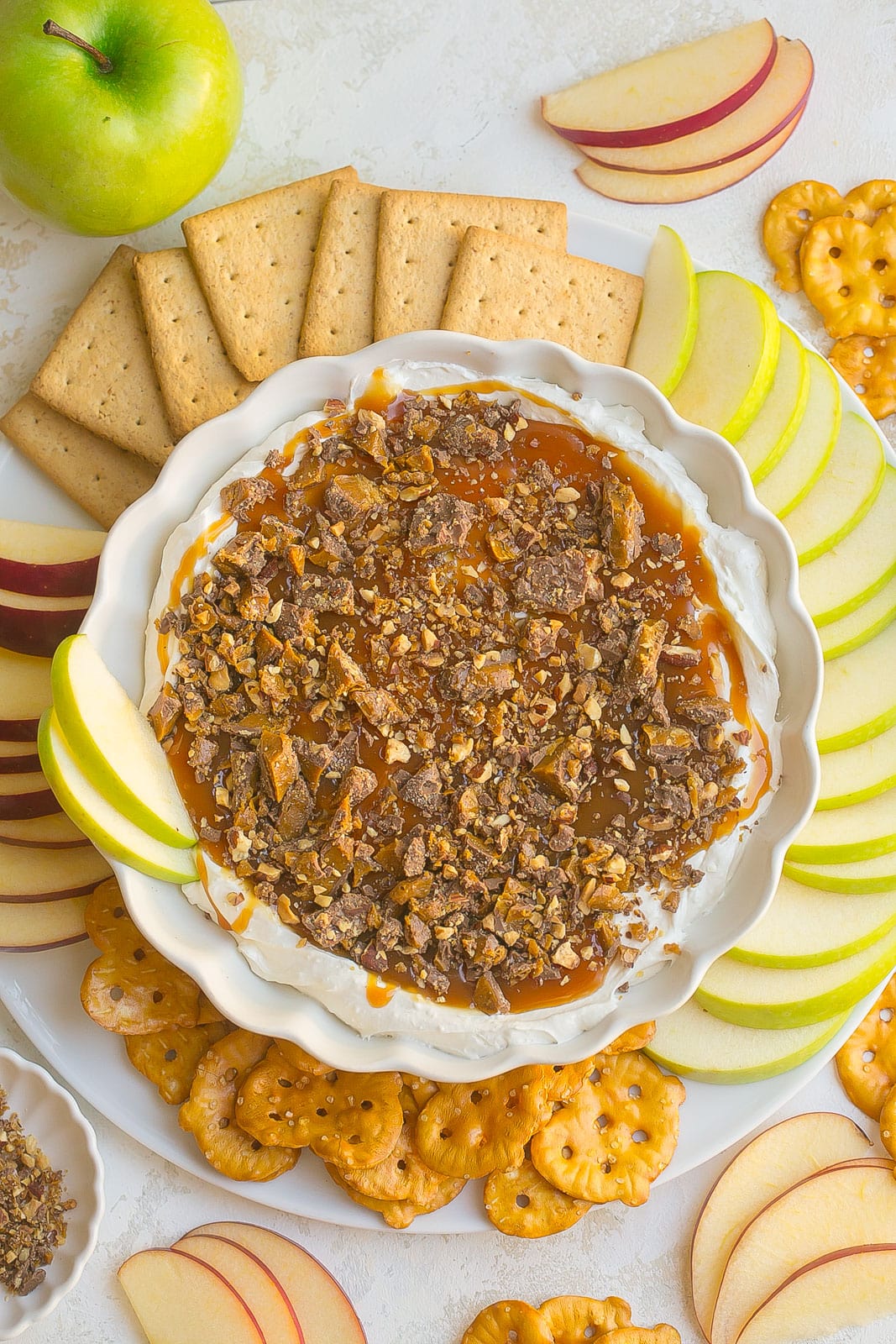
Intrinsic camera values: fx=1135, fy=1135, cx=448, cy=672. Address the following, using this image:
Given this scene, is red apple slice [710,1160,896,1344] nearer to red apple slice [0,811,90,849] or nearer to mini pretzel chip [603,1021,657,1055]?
mini pretzel chip [603,1021,657,1055]

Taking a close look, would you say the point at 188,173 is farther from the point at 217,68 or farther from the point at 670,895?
the point at 670,895

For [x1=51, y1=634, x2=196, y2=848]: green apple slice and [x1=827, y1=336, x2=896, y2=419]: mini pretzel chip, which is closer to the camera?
[x1=51, y1=634, x2=196, y2=848]: green apple slice

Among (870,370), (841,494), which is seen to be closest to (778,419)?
(841,494)

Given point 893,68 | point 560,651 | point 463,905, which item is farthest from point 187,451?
point 893,68

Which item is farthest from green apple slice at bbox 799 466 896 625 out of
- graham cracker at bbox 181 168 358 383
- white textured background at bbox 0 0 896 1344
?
graham cracker at bbox 181 168 358 383

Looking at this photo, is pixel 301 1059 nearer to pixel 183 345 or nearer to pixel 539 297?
pixel 183 345
